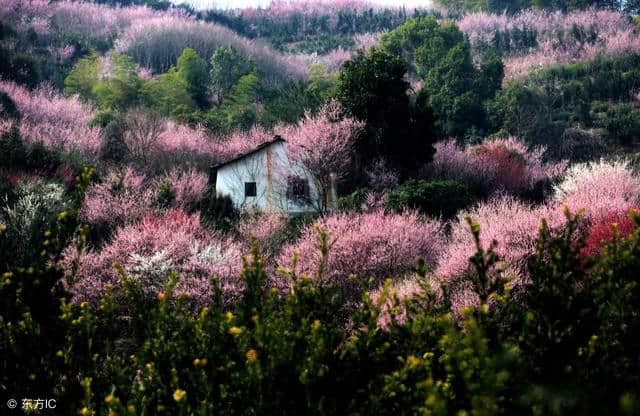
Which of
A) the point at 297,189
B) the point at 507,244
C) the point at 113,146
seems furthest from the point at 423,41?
the point at 507,244

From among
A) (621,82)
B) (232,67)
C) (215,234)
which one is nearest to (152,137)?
(215,234)

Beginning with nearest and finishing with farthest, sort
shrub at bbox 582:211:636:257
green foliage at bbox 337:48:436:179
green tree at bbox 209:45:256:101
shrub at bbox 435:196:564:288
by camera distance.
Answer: shrub at bbox 435:196:564:288, shrub at bbox 582:211:636:257, green foliage at bbox 337:48:436:179, green tree at bbox 209:45:256:101

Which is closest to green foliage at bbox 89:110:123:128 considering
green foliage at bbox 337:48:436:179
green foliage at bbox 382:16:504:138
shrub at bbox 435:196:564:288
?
green foliage at bbox 337:48:436:179

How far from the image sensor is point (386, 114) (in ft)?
90.0

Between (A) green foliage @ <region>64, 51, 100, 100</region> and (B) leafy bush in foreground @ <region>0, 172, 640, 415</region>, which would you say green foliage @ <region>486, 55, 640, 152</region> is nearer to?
(A) green foliage @ <region>64, 51, 100, 100</region>

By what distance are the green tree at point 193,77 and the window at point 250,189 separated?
20.4 m

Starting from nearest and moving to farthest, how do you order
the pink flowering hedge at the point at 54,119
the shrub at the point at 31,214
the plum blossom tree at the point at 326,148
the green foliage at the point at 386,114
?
1. the shrub at the point at 31,214
2. the plum blossom tree at the point at 326,148
3. the green foliage at the point at 386,114
4. the pink flowering hedge at the point at 54,119

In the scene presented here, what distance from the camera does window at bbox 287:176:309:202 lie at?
92.3 feet

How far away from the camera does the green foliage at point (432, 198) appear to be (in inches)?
885

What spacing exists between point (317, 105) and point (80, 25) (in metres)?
50.2

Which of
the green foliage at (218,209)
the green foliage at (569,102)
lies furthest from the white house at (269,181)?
the green foliage at (569,102)

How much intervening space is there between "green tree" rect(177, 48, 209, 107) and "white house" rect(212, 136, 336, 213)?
19820mm

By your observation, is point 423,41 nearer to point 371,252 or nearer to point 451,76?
point 451,76

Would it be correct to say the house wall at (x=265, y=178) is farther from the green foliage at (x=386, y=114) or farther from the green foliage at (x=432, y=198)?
the green foliage at (x=432, y=198)
